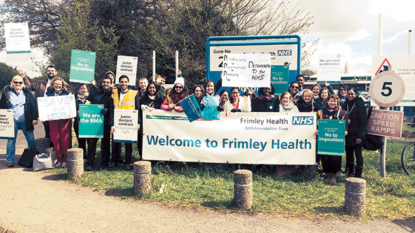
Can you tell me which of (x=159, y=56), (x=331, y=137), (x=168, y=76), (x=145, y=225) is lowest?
(x=145, y=225)

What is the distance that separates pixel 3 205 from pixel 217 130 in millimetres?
4038

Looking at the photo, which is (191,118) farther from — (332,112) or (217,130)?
(332,112)

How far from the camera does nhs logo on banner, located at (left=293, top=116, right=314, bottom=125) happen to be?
6.66m

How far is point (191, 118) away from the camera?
6859 mm

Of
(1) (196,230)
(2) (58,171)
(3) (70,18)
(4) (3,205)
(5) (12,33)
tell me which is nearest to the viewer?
(1) (196,230)

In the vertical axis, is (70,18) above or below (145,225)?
above

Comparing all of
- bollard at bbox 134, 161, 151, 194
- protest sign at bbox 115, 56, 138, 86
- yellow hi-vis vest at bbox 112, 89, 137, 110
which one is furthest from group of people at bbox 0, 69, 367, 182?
protest sign at bbox 115, 56, 138, 86

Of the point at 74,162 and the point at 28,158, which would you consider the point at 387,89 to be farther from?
the point at 28,158

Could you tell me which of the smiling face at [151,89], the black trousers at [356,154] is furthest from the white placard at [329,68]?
the smiling face at [151,89]

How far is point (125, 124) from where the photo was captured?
7141 millimetres

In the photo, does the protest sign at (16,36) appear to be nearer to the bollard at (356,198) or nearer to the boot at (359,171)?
the bollard at (356,198)

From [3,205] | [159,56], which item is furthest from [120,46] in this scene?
[3,205]

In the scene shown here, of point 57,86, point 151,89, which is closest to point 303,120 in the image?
point 151,89

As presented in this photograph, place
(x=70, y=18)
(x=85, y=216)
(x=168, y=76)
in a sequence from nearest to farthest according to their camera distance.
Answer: (x=85, y=216) → (x=70, y=18) → (x=168, y=76)
